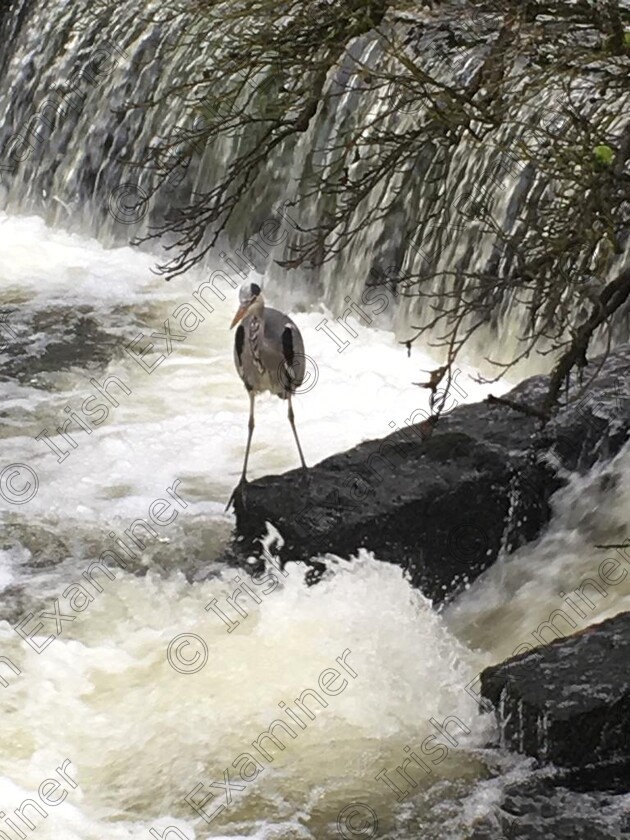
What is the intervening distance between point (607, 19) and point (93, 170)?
337 inches

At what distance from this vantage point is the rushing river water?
471 cm

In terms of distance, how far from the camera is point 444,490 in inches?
238

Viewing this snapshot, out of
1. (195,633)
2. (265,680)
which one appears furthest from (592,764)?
(195,633)

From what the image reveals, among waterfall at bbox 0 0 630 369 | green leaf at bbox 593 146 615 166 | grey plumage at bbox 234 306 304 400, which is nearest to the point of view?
green leaf at bbox 593 146 615 166

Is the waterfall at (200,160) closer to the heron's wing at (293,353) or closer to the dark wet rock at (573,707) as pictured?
the heron's wing at (293,353)

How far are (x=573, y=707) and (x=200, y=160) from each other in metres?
7.79

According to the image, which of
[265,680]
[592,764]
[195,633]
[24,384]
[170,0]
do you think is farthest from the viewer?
[170,0]

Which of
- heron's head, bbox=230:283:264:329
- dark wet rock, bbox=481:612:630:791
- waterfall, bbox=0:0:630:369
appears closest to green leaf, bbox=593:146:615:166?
dark wet rock, bbox=481:612:630:791

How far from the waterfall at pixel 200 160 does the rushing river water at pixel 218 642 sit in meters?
1.08

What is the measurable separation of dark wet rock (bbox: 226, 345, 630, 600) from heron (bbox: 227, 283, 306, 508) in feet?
0.83

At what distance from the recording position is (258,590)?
6023mm

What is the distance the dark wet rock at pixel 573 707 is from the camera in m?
4.58

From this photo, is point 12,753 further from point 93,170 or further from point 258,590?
point 93,170

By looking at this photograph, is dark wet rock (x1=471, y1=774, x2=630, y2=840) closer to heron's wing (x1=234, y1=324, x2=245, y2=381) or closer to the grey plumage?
the grey plumage
